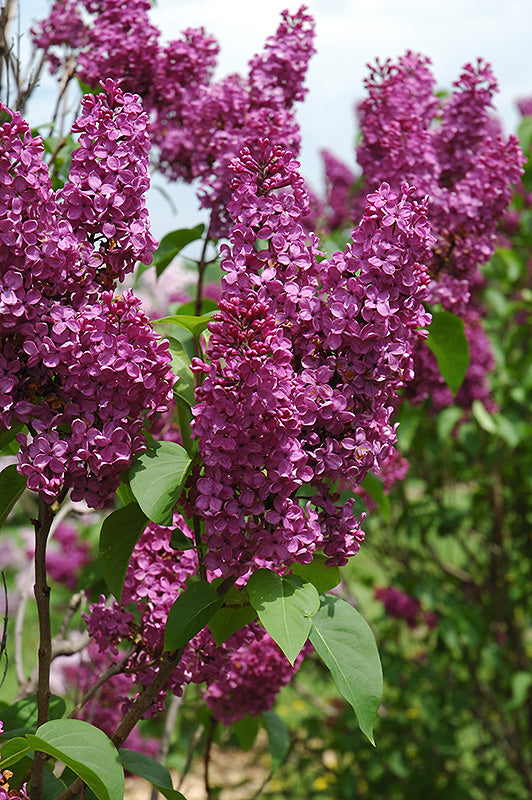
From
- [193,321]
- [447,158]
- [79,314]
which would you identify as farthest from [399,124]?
[79,314]

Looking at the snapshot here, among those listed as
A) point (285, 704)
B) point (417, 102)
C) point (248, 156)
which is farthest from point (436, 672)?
point (248, 156)

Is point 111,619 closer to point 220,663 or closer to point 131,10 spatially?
point 220,663

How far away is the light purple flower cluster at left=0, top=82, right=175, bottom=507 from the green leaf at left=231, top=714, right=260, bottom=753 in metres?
1.12

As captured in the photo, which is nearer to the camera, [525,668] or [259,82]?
[259,82]

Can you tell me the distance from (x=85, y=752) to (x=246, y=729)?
1.09m

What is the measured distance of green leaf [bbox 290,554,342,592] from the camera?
112cm

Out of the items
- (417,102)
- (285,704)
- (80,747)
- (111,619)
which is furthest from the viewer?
(285,704)

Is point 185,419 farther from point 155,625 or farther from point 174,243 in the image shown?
point 174,243

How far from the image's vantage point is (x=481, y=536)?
424cm

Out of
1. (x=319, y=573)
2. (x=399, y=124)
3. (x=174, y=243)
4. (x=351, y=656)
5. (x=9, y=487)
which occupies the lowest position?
(x=351, y=656)

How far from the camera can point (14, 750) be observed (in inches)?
40.5

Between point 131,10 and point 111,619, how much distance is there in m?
1.36

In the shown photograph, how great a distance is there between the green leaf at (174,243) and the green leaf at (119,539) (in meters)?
0.87

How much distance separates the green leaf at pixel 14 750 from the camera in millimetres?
999
